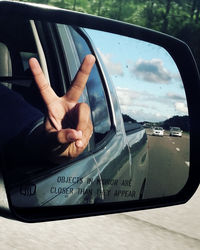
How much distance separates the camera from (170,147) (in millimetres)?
2086

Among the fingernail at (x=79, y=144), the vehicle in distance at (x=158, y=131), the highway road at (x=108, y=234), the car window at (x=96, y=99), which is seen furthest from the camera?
the highway road at (x=108, y=234)

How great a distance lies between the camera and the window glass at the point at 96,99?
2078mm

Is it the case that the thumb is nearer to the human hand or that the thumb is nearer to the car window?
the human hand

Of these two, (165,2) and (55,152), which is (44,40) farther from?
(165,2)

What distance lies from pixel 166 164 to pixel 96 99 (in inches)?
17.7

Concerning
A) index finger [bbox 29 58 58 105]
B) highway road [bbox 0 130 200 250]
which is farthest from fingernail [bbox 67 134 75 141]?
highway road [bbox 0 130 200 250]

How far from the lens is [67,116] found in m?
1.60

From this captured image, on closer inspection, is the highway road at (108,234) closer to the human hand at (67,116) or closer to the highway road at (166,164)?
the highway road at (166,164)

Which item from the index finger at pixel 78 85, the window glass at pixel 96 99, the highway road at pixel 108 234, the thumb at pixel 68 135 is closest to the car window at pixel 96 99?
the window glass at pixel 96 99

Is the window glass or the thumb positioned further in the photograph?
the window glass

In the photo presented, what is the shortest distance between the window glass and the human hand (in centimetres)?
29

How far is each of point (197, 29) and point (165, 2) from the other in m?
4.66

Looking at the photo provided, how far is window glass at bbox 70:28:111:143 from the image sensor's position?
6.82ft

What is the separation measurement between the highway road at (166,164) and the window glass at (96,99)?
277 millimetres
